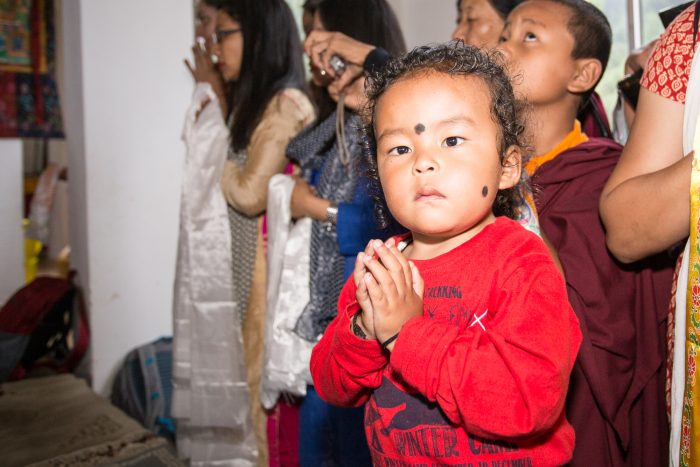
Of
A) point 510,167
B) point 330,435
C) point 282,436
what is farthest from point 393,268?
point 282,436

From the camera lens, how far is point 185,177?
2605mm

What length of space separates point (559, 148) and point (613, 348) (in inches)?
21.7

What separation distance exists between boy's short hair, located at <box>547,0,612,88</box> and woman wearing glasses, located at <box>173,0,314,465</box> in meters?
1.08

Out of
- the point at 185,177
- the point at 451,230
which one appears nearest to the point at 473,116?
the point at 451,230

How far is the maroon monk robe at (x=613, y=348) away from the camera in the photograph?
1337 millimetres

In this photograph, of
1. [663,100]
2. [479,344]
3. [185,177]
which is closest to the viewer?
[479,344]

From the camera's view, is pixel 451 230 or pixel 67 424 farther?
pixel 67 424

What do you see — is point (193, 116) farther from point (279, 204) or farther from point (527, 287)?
point (527, 287)

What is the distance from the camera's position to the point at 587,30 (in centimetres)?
166

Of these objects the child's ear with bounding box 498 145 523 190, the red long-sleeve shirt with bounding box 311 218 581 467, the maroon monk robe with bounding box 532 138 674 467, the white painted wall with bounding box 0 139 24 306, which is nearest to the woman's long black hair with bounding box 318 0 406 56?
the maroon monk robe with bounding box 532 138 674 467

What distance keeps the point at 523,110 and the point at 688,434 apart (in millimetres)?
642

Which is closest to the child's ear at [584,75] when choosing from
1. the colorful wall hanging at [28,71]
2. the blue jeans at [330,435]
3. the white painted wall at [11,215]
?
the blue jeans at [330,435]

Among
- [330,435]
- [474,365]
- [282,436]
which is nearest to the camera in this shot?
[474,365]

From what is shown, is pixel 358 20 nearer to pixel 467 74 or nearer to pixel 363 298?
pixel 467 74
